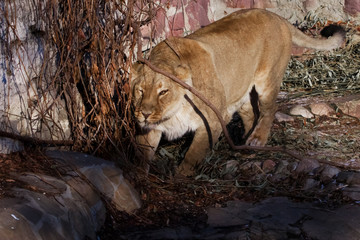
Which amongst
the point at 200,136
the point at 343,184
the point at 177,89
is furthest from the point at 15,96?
the point at 343,184

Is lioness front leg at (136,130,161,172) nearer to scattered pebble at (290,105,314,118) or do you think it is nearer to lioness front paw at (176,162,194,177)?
lioness front paw at (176,162,194,177)

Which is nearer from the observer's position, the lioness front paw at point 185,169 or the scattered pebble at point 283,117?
the lioness front paw at point 185,169

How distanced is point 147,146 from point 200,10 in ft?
9.26

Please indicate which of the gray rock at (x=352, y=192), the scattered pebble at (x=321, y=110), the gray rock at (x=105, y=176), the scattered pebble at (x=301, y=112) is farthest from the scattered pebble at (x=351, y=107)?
the gray rock at (x=105, y=176)

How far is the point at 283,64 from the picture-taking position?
18.1 feet

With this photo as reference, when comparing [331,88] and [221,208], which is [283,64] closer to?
[331,88]

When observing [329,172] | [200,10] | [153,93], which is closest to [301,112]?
[329,172]

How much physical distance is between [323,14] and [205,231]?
16.6 ft

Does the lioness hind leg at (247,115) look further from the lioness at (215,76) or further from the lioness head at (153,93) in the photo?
the lioness head at (153,93)

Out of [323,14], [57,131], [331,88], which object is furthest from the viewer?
[323,14]

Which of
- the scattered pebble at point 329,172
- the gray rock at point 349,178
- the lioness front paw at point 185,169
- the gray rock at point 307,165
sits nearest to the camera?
the gray rock at point 349,178

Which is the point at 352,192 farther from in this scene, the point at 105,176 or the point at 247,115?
the point at 247,115

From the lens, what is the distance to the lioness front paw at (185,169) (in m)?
4.40

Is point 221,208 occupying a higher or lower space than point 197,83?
lower
